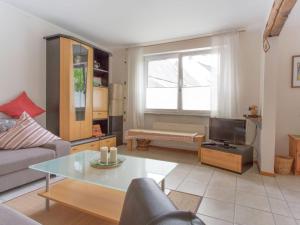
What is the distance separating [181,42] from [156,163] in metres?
2.96

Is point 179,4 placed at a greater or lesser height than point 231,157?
greater

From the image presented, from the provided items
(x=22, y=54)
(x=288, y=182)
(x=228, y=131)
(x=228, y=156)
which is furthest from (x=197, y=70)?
(x=22, y=54)

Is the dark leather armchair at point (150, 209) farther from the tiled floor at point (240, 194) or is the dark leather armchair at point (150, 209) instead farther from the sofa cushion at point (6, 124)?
the sofa cushion at point (6, 124)

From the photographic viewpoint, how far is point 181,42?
423cm

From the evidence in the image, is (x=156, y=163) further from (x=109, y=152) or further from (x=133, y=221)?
(x=133, y=221)

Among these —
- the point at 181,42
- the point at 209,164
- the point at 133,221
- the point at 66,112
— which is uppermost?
the point at 181,42

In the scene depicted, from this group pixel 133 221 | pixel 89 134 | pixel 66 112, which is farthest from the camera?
pixel 89 134

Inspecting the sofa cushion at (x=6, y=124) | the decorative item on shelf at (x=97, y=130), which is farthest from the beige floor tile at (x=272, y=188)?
the sofa cushion at (x=6, y=124)

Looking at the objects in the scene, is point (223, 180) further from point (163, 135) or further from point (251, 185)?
point (163, 135)

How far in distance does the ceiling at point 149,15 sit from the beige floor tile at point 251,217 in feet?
8.40

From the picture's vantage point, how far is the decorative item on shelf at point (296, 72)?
326 centimetres

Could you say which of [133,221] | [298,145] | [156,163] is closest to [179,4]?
[156,163]

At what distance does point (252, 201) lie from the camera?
84.4 inches

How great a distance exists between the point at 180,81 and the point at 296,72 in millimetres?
2037
